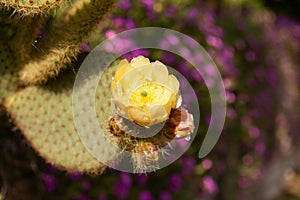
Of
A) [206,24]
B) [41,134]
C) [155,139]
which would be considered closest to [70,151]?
[41,134]

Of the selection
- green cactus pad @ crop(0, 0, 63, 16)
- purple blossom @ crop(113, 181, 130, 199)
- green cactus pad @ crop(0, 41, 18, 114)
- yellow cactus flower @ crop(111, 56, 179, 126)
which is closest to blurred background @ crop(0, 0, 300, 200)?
purple blossom @ crop(113, 181, 130, 199)

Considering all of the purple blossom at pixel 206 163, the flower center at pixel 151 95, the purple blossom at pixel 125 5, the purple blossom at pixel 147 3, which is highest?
the purple blossom at pixel 147 3

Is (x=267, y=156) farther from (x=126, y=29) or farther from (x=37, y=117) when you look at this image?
(x=37, y=117)

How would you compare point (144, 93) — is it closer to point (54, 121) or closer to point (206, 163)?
point (54, 121)

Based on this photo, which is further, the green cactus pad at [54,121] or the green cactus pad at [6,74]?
the green cactus pad at [6,74]

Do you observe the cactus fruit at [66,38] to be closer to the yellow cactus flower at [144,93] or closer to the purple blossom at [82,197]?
the yellow cactus flower at [144,93]

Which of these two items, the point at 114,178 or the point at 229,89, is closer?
the point at 114,178

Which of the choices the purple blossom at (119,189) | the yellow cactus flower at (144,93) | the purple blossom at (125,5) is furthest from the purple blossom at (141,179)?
the yellow cactus flower at (144,93)
